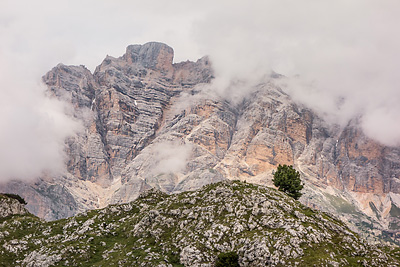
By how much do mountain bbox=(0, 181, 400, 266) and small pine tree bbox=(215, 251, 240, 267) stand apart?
1.21m

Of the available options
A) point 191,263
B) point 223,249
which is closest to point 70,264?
point 191,263

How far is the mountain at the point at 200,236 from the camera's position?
301 feet

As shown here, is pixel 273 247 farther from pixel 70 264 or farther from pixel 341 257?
pixel 70 264

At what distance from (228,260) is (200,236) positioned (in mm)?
12322

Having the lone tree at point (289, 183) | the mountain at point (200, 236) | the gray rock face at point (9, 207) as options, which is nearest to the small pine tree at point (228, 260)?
the mountain at point (200, 236)

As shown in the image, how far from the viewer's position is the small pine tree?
91.6 metres

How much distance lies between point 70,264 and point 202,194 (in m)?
44.7

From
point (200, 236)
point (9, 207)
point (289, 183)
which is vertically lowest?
point (200, 236)

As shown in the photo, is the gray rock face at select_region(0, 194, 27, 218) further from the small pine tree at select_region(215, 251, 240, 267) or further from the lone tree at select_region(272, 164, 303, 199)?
the lone tree at select_region(272, 164, 303, 199)

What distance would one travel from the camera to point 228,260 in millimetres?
92062

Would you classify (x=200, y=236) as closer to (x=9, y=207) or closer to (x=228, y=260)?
(x=228, y=260)

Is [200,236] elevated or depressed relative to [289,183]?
depressed

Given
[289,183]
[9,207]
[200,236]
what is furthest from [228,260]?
[9,207]

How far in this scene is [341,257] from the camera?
87.8 m
